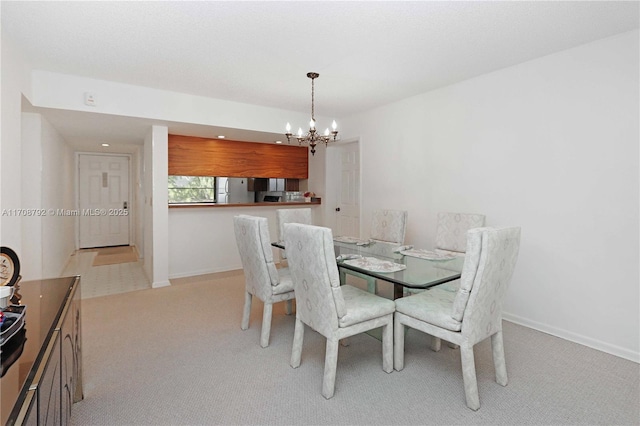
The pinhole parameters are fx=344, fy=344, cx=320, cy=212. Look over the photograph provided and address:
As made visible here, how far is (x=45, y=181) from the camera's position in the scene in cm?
397

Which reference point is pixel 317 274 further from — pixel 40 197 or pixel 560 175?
pixel 40 197

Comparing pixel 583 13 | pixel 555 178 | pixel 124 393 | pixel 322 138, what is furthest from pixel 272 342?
pixel 583 13

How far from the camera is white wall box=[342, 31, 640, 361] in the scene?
254 cm

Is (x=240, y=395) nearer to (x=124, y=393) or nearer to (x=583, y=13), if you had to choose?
(x=124, y=393)

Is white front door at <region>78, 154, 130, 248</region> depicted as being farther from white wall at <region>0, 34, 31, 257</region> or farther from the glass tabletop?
the glass tabletop

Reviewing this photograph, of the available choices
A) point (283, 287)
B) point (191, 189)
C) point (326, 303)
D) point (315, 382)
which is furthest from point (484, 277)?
point (191, 189)

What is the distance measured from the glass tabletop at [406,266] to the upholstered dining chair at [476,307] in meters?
0.18

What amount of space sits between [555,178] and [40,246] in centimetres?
514

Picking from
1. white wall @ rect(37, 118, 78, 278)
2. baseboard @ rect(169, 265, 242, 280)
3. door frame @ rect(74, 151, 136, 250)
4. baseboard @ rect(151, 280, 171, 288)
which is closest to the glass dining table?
baseboard @ rect(151, 280, 171, 288)

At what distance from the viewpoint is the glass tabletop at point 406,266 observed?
2.14 m

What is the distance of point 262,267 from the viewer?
263 centimetres

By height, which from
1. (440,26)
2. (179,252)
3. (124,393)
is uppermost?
(440,26)

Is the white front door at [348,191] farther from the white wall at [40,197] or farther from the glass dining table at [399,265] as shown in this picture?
the white wall at [40,197]

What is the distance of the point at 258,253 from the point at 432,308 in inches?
50.6
